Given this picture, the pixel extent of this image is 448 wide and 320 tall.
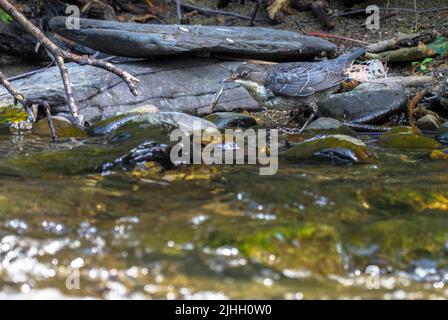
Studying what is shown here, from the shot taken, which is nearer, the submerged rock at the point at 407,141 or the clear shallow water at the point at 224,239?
the clear shallow water at the point at 224,239

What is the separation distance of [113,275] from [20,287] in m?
0.43

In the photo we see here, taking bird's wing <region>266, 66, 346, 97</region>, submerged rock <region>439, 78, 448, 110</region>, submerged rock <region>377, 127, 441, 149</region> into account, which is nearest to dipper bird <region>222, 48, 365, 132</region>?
bird's wing <region>266, 66, 346, 97</region>

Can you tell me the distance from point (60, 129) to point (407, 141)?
12.0 ft

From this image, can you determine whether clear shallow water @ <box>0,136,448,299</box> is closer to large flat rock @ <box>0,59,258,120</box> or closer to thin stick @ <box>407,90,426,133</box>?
thin stick @ <box>407,90,426,133</box>

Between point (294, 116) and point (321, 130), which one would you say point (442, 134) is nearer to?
point (321, 130)

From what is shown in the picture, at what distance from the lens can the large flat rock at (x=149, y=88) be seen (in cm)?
807

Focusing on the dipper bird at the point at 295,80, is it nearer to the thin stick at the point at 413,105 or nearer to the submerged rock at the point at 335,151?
the thin stick at the point at 413,105

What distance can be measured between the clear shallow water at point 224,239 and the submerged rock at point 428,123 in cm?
311

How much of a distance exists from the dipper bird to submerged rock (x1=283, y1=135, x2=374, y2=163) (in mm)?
2666

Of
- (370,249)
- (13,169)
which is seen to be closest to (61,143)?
(13,169)

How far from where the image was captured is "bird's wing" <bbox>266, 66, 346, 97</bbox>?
7.88 m

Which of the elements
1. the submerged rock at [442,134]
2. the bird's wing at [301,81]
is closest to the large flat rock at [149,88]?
the bird's wing at [301,81]

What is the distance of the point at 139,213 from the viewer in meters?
3.50
